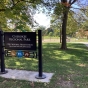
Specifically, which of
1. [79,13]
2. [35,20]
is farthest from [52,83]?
[79,13]

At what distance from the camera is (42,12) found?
9625 mm

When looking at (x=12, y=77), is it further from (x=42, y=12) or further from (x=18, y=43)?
(x=42, y=12)

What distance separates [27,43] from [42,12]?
5672 millimetres

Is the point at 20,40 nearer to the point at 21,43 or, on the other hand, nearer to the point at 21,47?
the point at 21,43

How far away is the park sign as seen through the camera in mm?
4305

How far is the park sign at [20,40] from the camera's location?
4305 mm

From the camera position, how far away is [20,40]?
4.37m

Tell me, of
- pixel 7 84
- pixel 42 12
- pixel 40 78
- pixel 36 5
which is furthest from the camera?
pixel 42 12

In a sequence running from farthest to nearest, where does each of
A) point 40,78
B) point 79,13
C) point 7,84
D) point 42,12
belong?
point 79,13
point 42,12
point 40,78
point 7,84

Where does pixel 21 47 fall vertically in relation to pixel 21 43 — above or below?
below

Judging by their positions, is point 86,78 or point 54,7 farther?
point 54,7

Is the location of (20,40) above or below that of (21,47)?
above

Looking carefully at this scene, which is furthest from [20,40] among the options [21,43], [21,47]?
[21,47]

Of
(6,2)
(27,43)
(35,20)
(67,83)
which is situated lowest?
(67,83)
